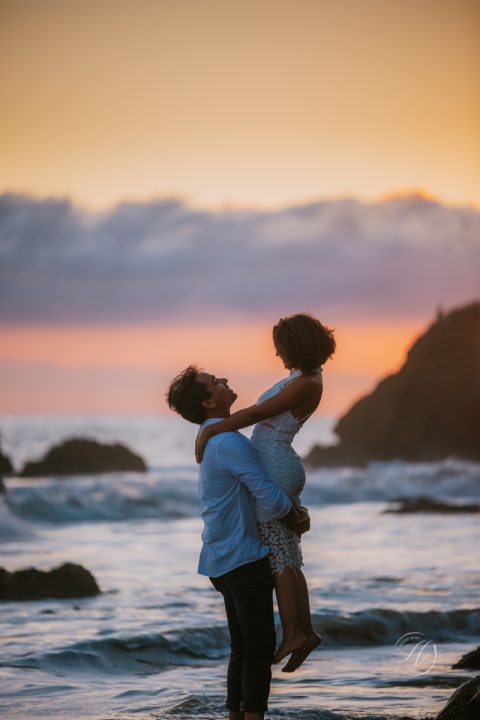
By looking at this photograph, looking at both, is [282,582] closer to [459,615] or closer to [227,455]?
[227,455]

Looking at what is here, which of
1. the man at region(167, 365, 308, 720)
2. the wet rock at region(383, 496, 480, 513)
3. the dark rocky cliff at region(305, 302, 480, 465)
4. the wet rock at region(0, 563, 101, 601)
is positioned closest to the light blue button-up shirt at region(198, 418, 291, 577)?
the man at region(167, 365, 308, 720)

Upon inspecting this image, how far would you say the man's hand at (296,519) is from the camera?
5508 millimetres

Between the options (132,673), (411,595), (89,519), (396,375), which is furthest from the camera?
(396,375)

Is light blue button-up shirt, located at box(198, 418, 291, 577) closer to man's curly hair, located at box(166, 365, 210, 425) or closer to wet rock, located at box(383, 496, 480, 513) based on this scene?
man's curly hair, located at box(166, 365, 210, 425)

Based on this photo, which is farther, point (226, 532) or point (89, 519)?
point (89, 519)

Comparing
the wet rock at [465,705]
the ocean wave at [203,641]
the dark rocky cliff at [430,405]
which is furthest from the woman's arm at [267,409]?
the dark rocky cliff at [430,405]

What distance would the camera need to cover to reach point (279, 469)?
553cm

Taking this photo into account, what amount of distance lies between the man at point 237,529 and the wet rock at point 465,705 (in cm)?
118

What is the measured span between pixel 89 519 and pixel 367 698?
21.1m

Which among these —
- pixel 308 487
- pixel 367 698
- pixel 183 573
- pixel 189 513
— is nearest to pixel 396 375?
pixel 308 487

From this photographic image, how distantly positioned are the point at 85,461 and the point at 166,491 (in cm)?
653

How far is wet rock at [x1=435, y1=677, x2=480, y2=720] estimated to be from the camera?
6020mm

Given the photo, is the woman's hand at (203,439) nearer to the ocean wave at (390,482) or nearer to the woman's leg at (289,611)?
the woman's leg at (289,611)

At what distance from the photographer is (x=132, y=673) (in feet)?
29.8
